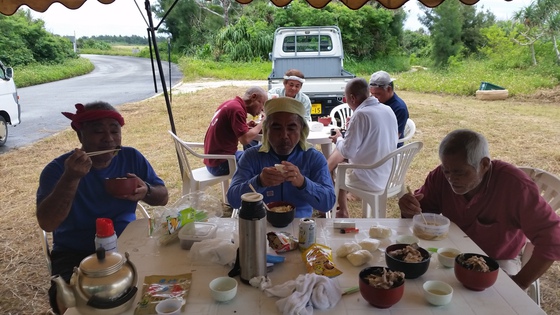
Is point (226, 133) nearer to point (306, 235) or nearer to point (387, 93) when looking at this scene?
point (387, 93)

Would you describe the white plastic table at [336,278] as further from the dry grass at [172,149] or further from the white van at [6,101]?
the white van at [6,101]

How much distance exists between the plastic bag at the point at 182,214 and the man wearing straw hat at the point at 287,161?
304 millimetres

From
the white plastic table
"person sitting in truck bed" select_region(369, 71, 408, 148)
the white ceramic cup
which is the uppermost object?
"person sitting in truck bed" select_region(369, 71, 408, 148)

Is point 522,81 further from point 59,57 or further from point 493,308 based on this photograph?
point 59,57

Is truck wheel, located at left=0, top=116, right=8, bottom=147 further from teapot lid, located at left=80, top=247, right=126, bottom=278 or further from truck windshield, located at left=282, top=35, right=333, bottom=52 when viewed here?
teapot lid, located at left=80, top=247, right=126, bottom=278

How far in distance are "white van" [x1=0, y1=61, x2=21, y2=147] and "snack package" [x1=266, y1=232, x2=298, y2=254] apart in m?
7.70

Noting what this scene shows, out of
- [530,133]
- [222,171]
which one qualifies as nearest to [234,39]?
[530,133]

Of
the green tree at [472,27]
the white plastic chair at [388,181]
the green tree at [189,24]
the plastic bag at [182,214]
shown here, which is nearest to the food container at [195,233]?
the plastic bag at [182,214]

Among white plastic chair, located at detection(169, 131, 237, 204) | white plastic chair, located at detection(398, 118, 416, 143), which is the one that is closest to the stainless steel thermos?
white plastic chair, located at detection(169, 131, 237, 204)

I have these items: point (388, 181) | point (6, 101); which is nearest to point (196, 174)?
point (388, 181)

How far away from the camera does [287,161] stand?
2.42 m

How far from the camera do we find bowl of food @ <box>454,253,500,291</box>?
4.47 ft

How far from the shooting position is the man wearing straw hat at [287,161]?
7.45 feet

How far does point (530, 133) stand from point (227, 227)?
7892mm
